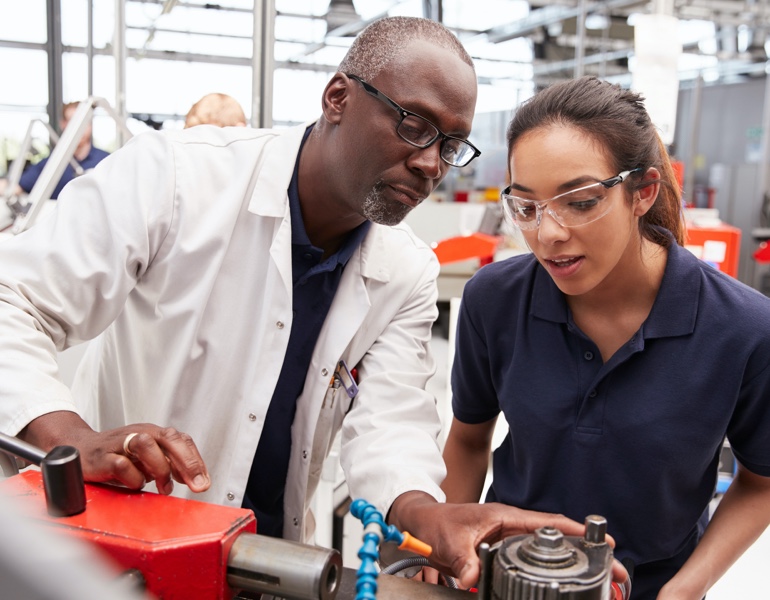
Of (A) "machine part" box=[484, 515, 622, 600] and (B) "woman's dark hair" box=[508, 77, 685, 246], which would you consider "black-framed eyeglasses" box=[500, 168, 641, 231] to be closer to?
(B) "woman's dark hair" box=[508, 77, 685, 246]

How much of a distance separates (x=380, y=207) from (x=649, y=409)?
55 centimetres

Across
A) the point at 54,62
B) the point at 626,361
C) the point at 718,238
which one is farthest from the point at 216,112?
the point at 54,62

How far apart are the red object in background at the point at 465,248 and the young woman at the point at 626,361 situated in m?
2.65

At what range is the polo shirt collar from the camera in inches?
43.6

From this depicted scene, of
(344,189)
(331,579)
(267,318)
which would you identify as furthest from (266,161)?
(331,579)

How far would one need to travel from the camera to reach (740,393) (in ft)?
3.55

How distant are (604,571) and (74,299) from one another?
856 mm

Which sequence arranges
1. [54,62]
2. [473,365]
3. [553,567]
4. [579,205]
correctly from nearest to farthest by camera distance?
[553,567]
[579,205]
[473,365]
[54,62]

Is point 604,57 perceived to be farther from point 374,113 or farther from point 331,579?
point 331,579

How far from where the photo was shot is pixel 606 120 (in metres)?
1.11

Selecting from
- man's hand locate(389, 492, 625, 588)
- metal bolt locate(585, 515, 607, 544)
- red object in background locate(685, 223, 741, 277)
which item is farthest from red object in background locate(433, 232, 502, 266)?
metal bolt locate(585, 515, 607, 544)

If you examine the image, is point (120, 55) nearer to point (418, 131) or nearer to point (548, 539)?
point (418, 131)

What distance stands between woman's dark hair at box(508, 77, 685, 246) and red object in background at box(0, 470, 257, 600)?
2.53 feet

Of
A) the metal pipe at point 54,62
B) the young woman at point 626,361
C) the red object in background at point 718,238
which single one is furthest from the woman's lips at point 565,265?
the metal pipe at point 54,62
